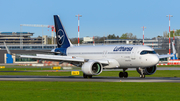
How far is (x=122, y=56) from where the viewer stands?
4706 centimetres

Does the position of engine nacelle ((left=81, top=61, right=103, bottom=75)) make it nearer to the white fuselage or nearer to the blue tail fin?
the white fuselage

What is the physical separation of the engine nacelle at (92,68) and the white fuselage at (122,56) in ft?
6.75

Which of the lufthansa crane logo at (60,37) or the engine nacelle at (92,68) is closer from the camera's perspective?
the engine nacelle at (92,68)

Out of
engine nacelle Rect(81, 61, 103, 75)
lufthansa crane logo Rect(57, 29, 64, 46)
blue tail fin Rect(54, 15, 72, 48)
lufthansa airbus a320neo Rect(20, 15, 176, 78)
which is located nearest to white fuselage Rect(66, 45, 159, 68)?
lufthansa airbus a320neo Rect(20, 15, 176, 78)

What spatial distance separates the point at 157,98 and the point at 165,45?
14338cm

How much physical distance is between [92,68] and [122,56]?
4.40 metres

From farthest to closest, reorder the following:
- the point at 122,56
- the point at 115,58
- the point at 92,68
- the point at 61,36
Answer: the point at 61,36 → the point at 115,58 → the point at 122,56 → the point at 92,68

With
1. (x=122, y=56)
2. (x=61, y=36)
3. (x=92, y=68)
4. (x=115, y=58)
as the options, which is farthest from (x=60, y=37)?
(x=122, y=56)

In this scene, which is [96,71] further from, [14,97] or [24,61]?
[24,61]

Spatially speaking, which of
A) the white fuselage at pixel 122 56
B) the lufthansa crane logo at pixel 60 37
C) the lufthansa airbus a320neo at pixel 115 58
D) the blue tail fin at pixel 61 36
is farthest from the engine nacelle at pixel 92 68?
the lufthansa crane logo at pixel 60 37

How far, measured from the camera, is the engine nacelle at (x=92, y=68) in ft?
150

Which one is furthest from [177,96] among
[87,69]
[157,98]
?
[87,69]

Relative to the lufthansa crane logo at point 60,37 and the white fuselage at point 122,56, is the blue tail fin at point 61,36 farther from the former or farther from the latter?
the white fuselage at point 122,56

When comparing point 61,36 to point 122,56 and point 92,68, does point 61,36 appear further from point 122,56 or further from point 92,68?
point 122,56
